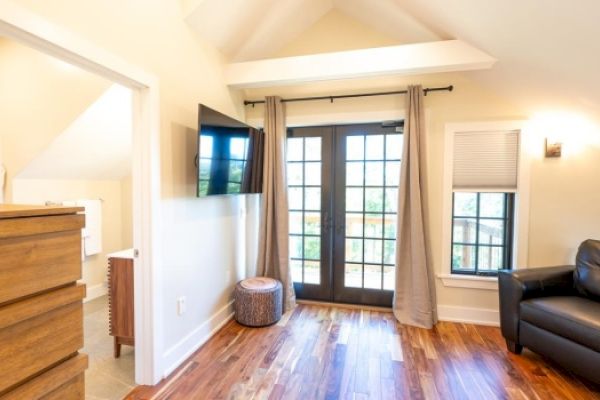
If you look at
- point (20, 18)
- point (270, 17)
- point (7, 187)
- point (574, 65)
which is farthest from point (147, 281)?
point (574, 65)

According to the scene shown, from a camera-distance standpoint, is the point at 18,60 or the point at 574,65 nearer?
the point at 574,65

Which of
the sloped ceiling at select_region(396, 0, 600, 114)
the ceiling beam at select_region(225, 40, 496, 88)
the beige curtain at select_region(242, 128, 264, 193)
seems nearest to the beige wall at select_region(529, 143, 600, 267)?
the sloped ceiling at select_region(396, 0, 600, 114)

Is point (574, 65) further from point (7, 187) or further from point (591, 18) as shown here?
point (7, 187)

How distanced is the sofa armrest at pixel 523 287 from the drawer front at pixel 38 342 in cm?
282

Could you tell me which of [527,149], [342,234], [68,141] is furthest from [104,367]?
[527,149]

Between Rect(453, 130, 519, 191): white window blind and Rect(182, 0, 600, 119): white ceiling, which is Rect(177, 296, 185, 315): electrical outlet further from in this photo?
Rect(453, 130, 519, 191): white window blind

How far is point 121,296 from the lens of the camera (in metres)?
2.29

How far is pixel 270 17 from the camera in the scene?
2859 millimetres

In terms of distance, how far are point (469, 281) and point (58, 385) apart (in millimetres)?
3211

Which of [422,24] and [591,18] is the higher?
[422,24]

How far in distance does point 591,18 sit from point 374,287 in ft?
8.96

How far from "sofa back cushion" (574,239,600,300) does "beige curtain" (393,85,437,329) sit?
3.60 ft

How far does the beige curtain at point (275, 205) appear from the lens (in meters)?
3.29

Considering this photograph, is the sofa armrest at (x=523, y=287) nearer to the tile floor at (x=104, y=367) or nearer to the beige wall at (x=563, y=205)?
the beige wall at (x=563, y=205)
